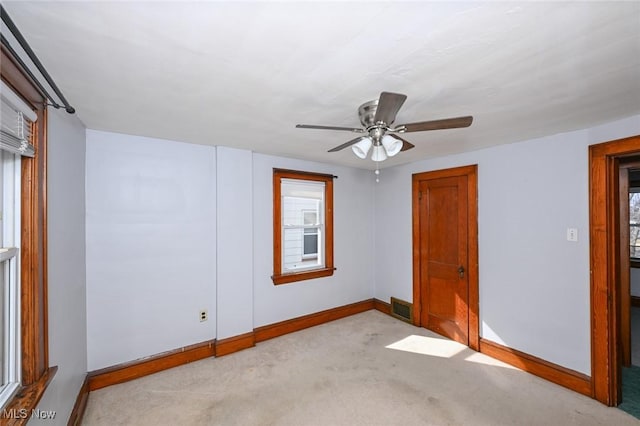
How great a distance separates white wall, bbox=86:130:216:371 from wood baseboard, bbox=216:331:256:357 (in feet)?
0.54

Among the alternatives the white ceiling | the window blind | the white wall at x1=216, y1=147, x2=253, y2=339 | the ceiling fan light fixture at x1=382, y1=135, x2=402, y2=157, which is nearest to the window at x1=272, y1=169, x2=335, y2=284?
the white wall at x1=216, y1=147, x2=253, y2=339

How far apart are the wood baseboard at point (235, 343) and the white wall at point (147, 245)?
165 mm

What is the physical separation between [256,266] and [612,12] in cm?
335

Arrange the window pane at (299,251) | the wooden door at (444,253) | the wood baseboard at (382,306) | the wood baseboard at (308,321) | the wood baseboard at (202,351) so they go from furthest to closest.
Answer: the wood baseboard at (382,306)
the window pane at (299,251)
the wood baseboard at (308,321)
the wooden door at (444,253)
the wood baseboard at (202,351)

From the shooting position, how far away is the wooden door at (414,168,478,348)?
3.28 metres

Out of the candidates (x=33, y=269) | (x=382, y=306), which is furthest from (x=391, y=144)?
(x=382, y=306)

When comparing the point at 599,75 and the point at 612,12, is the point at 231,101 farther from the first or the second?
the point at 599,75

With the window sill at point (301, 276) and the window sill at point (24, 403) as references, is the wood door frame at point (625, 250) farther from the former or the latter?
the window sill at point (24, 403)

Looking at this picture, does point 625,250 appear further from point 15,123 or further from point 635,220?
point 15,123

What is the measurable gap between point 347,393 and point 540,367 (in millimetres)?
1880

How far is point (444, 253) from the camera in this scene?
3.51 metres

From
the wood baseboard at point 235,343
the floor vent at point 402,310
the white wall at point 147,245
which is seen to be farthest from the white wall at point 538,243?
the white wall at point 147,245

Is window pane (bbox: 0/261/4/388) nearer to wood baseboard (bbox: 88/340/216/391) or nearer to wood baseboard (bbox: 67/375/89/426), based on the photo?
wood baseboard (bbox: 67/375/89/426)

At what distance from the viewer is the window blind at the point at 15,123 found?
3.62ft
